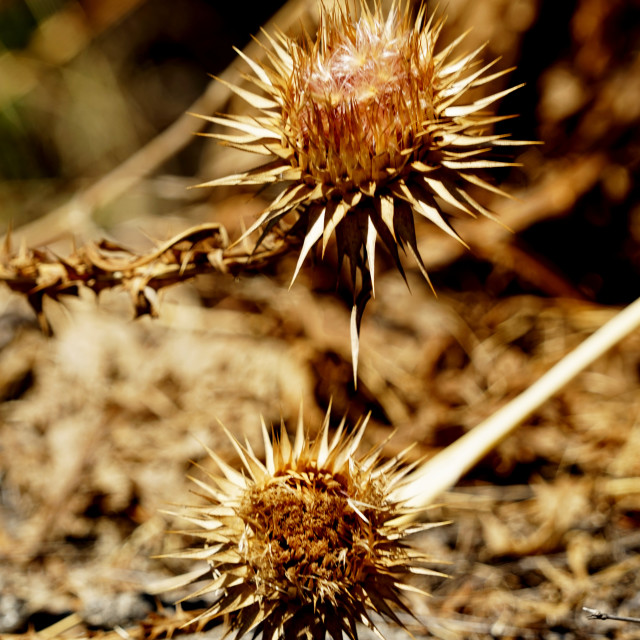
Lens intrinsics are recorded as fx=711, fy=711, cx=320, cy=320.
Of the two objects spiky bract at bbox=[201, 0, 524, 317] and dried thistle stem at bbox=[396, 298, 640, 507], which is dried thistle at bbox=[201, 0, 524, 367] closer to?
spiky bract at bbox=[201, 0, 524, 317]

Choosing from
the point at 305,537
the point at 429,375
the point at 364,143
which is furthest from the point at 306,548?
the point at 429,375

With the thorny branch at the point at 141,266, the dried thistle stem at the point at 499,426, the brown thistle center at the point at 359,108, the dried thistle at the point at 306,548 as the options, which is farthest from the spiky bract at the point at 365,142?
the dried thistle stem at the point at 499,426

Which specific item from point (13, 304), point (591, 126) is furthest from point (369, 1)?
point (13, 304)

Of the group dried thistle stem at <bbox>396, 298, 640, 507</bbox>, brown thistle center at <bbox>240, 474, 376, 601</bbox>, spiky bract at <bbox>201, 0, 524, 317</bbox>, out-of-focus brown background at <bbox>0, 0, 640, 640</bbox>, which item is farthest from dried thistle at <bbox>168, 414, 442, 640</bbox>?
out-of-focus brown background at <bbox>0, 0, 640, 640</bbox>

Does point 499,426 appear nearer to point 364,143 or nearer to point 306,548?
point 306,548

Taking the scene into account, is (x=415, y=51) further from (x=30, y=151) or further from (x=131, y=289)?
(x=30, y=151)

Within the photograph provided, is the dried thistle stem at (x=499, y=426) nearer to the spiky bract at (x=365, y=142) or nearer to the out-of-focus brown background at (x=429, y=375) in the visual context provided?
the out-of-focus brown background at (x=429, y=375)
